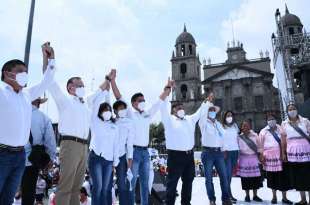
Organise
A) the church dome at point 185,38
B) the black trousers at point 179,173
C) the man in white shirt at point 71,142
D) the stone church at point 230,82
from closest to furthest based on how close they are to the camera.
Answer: the man in white shirt at point 71,142 < the black trousers at point 179,173 < the stone church at point 230,82 < the church dome at point 185,38

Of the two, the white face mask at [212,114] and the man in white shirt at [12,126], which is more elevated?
the white face mask at [212,114]

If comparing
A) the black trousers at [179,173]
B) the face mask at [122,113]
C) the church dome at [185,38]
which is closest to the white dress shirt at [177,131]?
the black trousers at [179,173]

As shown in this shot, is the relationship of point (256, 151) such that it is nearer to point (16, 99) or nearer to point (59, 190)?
point (59, 190)

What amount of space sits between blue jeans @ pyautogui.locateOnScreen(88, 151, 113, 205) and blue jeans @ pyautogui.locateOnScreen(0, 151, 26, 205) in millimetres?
1339

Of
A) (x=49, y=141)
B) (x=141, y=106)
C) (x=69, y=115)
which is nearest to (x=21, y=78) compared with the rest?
(x=69, y=115)

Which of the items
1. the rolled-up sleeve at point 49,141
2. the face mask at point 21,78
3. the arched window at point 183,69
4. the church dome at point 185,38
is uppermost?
the church dome at point 185,38

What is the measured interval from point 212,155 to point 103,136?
8.22 feet

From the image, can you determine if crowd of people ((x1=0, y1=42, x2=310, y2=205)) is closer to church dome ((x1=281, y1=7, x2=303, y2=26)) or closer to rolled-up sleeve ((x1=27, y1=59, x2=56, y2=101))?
rolled-up sleeve ((x1=27, y1=59, x2=56, y2=101))

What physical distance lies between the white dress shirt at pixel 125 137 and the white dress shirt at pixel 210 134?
1.88 m

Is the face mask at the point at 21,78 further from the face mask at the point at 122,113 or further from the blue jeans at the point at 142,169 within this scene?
the blue jeans at the point at 142,169

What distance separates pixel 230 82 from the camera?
51.9m

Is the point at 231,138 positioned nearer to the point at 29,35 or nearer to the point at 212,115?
the point at 212,115

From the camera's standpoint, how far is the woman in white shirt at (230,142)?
6.93m

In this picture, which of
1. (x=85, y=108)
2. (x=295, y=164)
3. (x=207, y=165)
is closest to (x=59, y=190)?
(x=85, y=108)
